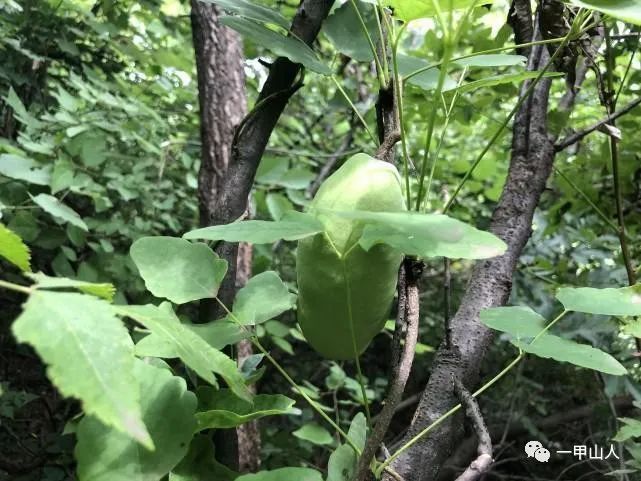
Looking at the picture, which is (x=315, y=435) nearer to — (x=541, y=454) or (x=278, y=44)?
(x=541, y=454)

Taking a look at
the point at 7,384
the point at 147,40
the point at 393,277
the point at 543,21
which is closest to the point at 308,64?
the point at 393,277

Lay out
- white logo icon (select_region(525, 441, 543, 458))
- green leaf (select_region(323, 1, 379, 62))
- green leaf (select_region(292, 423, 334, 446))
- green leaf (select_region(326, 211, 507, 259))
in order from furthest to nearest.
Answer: green leaf (select_region(292, 423, 334, 446)) → white logo icon (select_region(525, 441, 543, 458)) → green leaf (select_region(323, 1, 379, 62)) → green leaf (select_region(326, 211, 507, 259))

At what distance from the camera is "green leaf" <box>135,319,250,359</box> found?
1.57 feet

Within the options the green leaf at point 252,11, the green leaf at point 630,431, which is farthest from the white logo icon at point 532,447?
the green leaf at point 252,11

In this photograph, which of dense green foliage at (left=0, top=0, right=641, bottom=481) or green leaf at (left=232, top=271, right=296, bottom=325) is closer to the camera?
dense green foliage at (left=0, top=0, right=641, bottom=481)

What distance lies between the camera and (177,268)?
544 mm

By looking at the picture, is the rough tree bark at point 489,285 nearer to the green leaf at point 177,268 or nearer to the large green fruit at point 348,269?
the large green fruit at point 348,269

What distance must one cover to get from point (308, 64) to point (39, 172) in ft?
3.04

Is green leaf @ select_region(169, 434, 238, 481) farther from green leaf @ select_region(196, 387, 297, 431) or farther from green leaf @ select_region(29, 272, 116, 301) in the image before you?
green leaf @ select_region(29, 272, 116, 301)

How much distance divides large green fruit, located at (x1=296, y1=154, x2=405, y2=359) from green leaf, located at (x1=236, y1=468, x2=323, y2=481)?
113 mm

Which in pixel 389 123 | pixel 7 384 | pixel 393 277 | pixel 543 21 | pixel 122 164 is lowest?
pixel 7 384

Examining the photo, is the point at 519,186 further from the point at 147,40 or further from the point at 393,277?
the point at 147,40

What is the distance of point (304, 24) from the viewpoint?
69 centimetres

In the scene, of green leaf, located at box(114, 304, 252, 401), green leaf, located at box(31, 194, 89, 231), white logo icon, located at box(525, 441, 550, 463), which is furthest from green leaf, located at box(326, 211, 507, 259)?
green leaf, located at box(31, 194, 89, 231)
